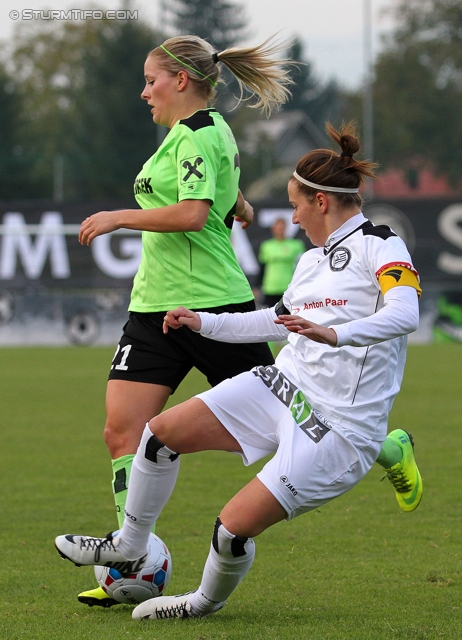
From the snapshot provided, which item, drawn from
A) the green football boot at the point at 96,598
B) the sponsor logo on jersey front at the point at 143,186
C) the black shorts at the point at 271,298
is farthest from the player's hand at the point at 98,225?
the black shorts at the point at 271,298

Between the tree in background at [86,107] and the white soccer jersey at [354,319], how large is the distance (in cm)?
3608

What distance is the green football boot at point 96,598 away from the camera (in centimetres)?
415

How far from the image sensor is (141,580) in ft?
13.4

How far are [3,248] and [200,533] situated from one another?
17031 millimetres

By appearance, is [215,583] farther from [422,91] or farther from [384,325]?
[422,91]

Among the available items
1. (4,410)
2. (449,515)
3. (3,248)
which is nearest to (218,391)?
(449,515)

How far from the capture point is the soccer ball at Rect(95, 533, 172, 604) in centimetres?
409

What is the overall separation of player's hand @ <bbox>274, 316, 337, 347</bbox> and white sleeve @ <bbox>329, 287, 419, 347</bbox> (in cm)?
2

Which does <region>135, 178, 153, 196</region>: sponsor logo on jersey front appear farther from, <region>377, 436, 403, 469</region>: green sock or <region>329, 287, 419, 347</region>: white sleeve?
<region>377, 436, 403, 469</region>: green sock

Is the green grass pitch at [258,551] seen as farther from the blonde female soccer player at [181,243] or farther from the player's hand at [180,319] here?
the player's hand at [180,319]

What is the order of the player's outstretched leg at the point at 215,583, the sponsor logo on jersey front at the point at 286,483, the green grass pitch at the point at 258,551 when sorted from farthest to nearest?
the green grass pitch at the point at 258,551
the player's outstretched leg at the point at 215,583
the sponsor logo on jersey front at the point at 286,483

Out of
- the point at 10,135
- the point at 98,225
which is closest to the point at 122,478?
the point at 98,225

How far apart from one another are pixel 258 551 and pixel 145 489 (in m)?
1.41

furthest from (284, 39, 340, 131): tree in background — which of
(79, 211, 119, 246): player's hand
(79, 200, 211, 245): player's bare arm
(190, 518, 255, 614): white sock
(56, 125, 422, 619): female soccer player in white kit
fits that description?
(190, 518, 255, 614): white sock
